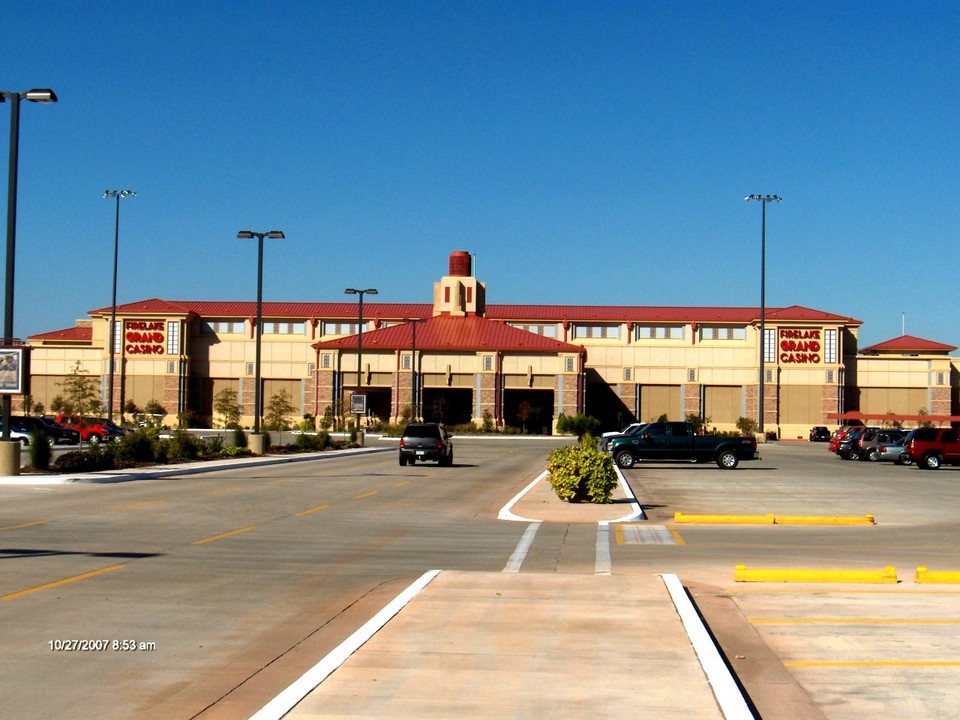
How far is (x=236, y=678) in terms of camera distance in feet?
26.8

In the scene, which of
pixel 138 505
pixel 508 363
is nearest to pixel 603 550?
pixel 138 505

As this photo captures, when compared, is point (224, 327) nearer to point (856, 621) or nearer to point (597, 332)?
point (597, 332)

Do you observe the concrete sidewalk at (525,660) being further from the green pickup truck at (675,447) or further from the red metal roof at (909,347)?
the red metal roof at (909,347)

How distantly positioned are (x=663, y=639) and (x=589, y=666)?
46.2 inches

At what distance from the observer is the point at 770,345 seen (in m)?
101

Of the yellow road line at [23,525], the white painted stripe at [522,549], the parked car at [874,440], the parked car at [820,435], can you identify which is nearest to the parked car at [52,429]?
the yellow road line at [23,525]

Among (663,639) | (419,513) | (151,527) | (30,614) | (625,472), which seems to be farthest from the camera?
(625,472)

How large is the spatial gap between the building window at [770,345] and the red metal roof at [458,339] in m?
17.3

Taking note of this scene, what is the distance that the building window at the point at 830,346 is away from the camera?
10081 centimetres

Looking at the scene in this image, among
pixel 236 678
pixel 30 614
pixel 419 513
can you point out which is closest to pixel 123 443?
pixel 419 513

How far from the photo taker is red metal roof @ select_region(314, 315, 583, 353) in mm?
97625

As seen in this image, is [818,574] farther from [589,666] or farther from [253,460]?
[253,460]

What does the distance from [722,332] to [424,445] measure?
6815 cm

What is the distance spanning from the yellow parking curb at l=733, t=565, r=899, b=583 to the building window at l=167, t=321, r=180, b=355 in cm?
9646
